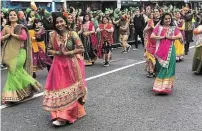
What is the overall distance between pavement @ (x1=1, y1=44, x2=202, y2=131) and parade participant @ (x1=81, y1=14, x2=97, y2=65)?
221cm

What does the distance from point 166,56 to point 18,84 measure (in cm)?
288

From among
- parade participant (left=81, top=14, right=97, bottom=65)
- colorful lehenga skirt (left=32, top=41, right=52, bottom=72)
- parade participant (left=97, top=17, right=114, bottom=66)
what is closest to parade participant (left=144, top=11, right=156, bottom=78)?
parade participant (left=97, top=17, right=114, bottom=66)

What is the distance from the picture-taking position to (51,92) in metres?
5.82

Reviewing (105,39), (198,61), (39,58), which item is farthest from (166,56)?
(105,39)

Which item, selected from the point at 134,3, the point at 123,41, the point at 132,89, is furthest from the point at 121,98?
the point at 134,3

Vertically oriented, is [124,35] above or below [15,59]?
below

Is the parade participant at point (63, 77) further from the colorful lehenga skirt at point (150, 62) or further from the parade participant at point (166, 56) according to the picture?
the colorful lehenga skirt at point (150, 62)

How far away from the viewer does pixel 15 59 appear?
7.18 metres

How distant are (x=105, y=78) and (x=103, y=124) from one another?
3.91 meters

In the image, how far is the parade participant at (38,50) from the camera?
10.0 m

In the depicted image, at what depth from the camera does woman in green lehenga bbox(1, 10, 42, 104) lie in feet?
23.3

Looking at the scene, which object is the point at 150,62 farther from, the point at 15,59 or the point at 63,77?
the point at 63,77

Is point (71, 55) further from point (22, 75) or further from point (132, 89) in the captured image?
point (132, 89)

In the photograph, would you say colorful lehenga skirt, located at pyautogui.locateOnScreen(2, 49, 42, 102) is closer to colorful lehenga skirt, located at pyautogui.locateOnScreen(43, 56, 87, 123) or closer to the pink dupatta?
colorful lehenga skirt, located at pyautogui.locateOnScreen(43, 56, 87, 123)
